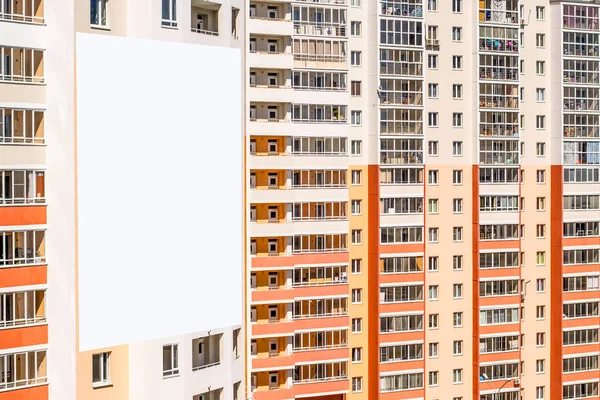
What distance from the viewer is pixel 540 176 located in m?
38.9

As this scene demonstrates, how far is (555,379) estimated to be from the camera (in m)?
38.7

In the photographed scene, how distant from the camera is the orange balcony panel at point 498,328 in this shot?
37.1 m

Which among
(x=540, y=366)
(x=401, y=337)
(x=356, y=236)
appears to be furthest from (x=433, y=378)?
(x=356, y=236)

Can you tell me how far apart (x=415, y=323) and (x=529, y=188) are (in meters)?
7.16

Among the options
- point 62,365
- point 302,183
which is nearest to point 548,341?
point 302,183

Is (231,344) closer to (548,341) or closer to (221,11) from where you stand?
(221,11)

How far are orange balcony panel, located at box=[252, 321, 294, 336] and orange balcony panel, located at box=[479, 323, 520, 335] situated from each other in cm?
827

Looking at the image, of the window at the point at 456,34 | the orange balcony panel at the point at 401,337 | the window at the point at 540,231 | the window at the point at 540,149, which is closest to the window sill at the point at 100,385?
the orange balcony panel at the point at 401,337

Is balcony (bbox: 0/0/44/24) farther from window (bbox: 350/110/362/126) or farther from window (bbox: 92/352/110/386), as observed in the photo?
window (bbox: 350/110/362/126)

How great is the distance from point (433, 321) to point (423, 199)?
14.6ft

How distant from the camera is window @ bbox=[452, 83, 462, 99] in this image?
121 feet

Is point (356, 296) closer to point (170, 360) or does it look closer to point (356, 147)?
point (356, 147)

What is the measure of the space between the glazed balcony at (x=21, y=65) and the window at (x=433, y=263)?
22.1 m

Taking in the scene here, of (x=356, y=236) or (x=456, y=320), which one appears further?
(x=456, y=320)
